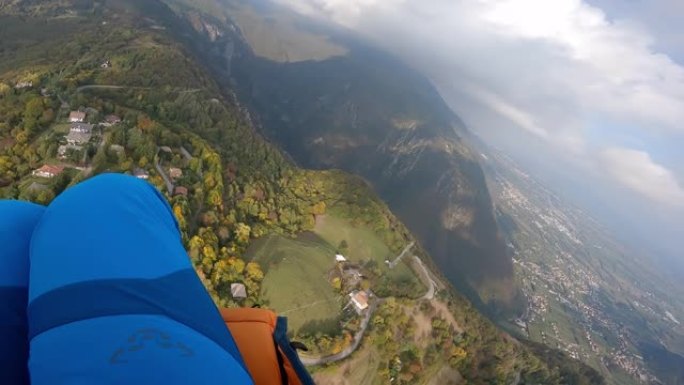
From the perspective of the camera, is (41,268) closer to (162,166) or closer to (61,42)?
(162,166)

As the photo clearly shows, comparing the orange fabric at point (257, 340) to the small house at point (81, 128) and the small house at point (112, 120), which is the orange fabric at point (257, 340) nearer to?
the small house at point (81, 128)

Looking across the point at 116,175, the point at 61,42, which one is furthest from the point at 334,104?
the point at 116,175

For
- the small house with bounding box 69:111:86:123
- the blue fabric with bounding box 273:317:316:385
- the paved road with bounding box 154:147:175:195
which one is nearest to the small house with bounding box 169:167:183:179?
the paved road with bounding box 154:147:175:195

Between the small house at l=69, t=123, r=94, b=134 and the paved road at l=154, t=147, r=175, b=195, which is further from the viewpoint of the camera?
the small house at l=69, t=123, r=94, b=134

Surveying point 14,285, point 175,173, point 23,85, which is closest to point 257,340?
point 14,285

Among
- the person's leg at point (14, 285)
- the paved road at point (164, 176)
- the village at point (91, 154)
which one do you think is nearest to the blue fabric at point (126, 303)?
the person's leg at point (14, 285)

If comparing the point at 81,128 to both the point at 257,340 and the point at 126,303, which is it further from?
the point at 126,303

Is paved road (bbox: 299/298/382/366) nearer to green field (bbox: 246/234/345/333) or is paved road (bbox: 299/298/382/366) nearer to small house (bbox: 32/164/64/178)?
green field (bbox: 246/234/345/333)
